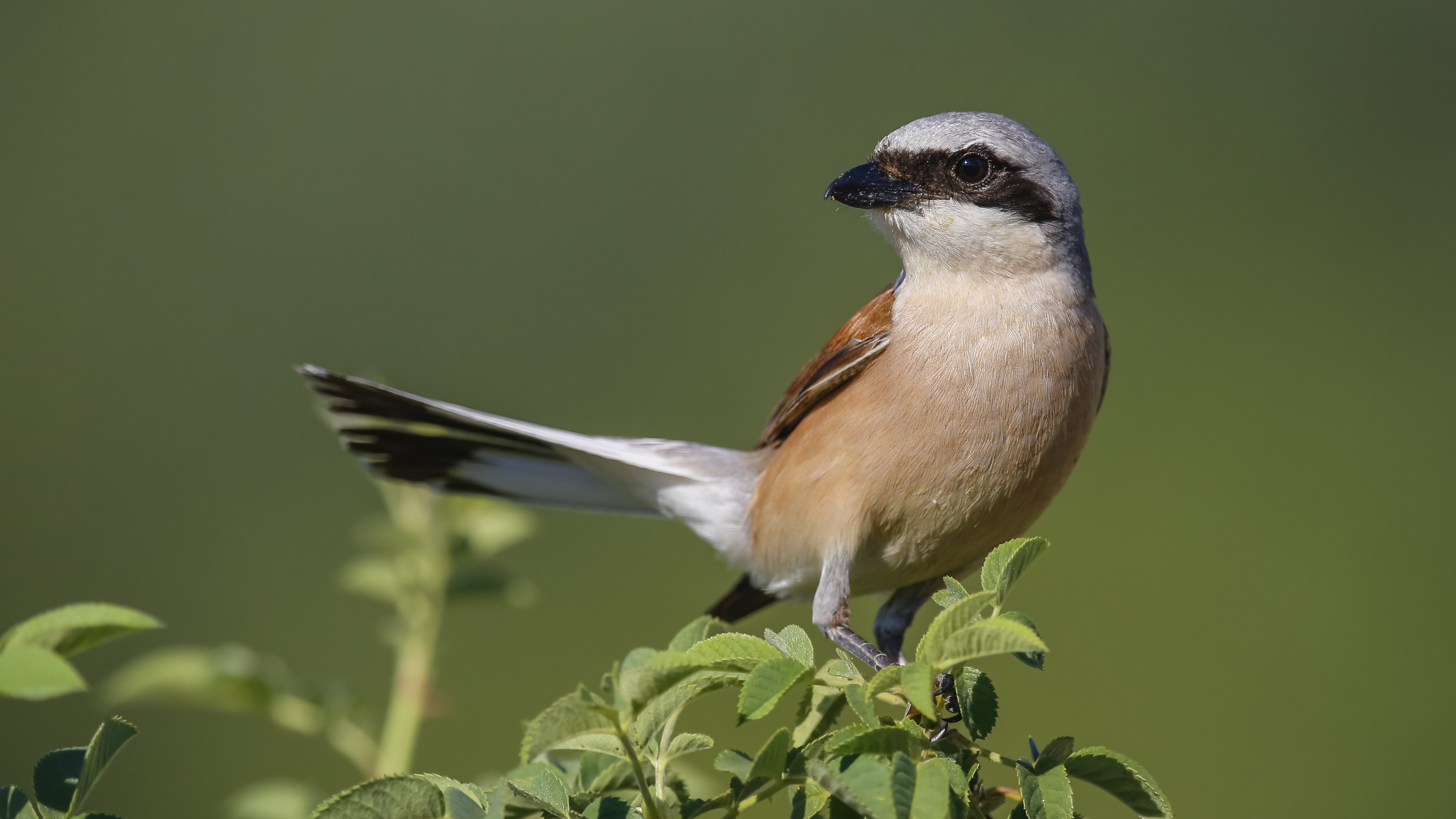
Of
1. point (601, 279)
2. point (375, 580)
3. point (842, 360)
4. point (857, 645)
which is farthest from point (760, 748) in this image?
point (601, 279)

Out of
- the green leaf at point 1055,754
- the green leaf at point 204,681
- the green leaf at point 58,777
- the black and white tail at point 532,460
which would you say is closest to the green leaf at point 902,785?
the green leaf at point 1055,754

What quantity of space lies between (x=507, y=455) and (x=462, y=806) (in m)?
2.30

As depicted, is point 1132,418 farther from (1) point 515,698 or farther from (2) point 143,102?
(2) point 143,102

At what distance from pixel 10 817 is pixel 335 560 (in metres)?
5.64

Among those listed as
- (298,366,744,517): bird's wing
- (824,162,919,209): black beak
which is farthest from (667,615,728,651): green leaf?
(824,162,919,209): black beak

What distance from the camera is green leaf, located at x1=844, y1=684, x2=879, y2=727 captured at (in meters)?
1.24

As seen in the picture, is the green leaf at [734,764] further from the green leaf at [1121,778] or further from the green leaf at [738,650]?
the green leaf at [1121,778]

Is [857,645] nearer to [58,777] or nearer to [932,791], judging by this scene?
[932,791]

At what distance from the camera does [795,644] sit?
4.49 ft

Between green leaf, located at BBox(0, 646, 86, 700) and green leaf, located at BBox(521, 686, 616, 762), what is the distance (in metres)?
0.40

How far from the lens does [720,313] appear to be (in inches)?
300

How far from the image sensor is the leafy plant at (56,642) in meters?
0.96

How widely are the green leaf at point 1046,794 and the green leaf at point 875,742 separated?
0.48 ft

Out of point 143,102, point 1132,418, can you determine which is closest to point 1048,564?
point 1132,418
